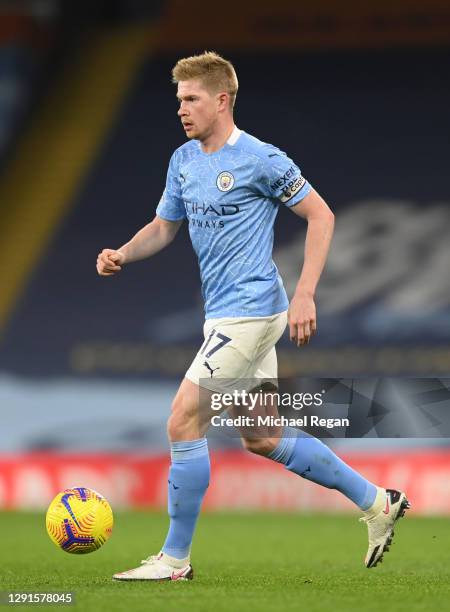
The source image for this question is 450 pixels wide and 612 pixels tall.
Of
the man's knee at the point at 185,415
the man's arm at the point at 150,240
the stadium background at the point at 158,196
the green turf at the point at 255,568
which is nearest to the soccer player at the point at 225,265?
the man's knee at the point at 185,415

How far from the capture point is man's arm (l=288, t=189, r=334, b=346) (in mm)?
4871

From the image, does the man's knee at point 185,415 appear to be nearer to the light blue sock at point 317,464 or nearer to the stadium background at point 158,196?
the light blue sock at point 317,464

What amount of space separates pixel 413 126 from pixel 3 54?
18.8ft

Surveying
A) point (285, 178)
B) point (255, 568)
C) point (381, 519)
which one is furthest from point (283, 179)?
point (255, 568)

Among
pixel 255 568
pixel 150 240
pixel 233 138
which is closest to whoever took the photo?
pixel 233 138

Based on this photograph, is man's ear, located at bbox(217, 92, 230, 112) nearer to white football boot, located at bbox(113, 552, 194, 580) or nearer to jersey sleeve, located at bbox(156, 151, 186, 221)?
jersey sleeve, located at bbox(156, 151, 186, 221)

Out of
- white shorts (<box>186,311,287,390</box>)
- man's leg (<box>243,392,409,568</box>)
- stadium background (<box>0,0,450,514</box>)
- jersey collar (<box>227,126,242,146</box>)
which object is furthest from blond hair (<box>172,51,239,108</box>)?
stadium background (<box>0,0,450,514</box>)

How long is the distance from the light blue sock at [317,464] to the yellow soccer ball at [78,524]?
0.78 metres

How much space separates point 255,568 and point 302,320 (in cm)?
179

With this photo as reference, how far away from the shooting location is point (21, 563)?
6332 mm

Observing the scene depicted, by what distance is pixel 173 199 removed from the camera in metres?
5.55

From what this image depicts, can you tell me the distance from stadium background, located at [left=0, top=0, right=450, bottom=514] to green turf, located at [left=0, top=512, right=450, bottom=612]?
13.4 ft

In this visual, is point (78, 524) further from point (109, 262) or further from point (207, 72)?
point (207, 72)

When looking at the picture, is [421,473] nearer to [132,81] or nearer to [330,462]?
[330,462]
